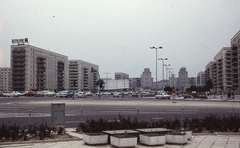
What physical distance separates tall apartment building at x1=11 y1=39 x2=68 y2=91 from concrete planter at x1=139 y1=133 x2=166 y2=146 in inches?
4430

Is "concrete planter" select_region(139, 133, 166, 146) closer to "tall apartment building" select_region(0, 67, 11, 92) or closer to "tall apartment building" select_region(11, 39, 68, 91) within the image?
"tall apartment building" select_region(11, 39, 68, 91)

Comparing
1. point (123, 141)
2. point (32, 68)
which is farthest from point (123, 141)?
point (32, 68)

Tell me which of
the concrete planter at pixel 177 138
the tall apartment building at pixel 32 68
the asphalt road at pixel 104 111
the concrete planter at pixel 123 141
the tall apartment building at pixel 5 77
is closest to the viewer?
the concrete planter at pixel 123 141

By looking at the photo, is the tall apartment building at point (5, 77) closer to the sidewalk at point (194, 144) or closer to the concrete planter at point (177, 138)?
the sidewalk at point (194, 144)

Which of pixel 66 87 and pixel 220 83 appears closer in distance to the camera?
pixel 220 83

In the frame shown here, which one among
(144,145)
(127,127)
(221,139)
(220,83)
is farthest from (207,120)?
(220,83)

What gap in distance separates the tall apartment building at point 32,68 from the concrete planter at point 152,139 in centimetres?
11253

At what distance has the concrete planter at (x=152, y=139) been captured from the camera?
34.3 feet

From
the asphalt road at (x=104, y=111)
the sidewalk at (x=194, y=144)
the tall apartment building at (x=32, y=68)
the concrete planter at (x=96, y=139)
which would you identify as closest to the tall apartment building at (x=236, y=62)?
the tall apartment building at (x=32, y=68)

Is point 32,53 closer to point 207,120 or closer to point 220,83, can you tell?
point 220,83

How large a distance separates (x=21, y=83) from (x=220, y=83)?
108m

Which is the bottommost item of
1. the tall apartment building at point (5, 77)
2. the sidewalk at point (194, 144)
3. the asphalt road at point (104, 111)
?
the asphalt road at point (104, 111)

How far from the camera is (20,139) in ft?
38.2

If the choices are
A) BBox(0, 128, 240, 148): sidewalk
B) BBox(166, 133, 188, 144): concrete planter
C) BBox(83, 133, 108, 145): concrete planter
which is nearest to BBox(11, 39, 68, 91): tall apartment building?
BBox(0, 128, 240, 148): sidewalk
